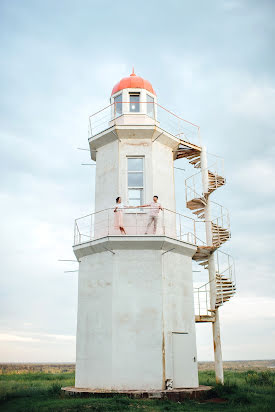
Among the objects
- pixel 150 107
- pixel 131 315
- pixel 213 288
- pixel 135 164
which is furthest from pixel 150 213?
pixel 150 107

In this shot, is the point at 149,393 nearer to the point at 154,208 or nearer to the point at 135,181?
the point at 154,208

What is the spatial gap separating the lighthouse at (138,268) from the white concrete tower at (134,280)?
0.04m

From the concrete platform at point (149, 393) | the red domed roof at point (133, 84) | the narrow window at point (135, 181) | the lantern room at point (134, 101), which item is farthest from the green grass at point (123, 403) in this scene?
the red domed roof at point (133, 84)

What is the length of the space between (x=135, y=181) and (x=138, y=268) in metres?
3.97

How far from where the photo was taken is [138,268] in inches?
620

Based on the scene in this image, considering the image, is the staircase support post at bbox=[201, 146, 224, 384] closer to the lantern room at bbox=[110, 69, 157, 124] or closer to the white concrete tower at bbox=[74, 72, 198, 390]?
the white concrete tower at bbox=[74, 72, 198, 390]

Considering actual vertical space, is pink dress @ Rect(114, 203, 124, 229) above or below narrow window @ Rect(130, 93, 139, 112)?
below

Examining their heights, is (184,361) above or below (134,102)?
below

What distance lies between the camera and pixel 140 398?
1377cm

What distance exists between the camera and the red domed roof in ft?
63.4

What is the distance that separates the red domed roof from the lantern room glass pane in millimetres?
3683

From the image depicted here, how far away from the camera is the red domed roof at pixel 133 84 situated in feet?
63.4

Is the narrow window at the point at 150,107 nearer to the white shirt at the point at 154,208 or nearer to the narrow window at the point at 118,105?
the narrow window at the point at 118,105


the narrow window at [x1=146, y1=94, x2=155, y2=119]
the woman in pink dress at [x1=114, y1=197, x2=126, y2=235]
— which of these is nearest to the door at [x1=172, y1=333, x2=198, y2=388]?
the woman in pink dress at [x1=114, y1=197, x2=126, y2=235]
